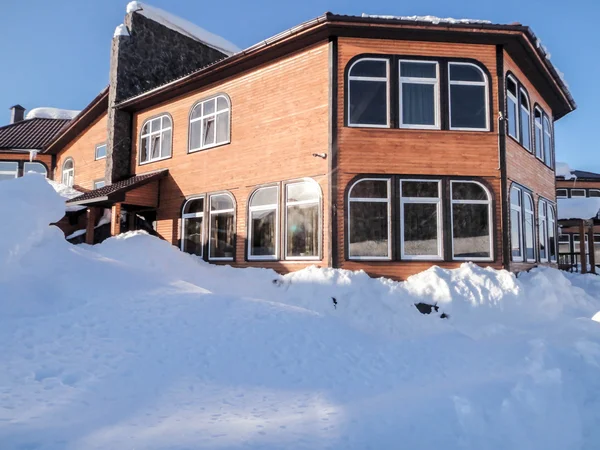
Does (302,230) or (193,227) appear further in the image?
(193,227)

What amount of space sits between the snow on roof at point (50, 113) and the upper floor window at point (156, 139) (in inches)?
514

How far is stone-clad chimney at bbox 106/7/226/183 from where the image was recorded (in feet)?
51.7

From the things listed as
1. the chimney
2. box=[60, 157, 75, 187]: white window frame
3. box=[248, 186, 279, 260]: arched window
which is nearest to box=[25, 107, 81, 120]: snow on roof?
the chimney

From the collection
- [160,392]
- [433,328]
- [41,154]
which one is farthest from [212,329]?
[41,154]

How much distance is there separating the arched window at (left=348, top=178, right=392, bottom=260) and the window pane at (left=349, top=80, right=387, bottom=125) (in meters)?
1.48

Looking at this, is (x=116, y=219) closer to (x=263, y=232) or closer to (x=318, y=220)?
(x=263, y=232)

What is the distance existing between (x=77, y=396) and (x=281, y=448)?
2227 millimetres

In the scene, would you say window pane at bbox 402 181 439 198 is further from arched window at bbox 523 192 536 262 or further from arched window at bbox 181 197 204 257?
arched window at bbox 181 197 204 257

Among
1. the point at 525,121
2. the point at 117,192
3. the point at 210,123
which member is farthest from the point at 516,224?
the point at 117,192

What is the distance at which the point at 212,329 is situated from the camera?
689 cm

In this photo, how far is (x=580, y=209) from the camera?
17719 millimetres

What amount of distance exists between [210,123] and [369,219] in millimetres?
5922

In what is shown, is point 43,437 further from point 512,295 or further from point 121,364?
point 512,295

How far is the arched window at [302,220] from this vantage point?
10742mm
